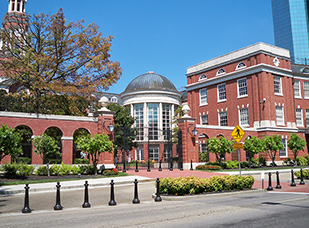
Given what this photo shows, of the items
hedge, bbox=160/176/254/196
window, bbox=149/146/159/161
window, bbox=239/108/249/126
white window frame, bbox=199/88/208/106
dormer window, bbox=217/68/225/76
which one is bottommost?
hedge, bbox=160/176/254/196

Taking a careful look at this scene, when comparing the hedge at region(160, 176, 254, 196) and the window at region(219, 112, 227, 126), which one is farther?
the window at region(219, 112, 227, 126)

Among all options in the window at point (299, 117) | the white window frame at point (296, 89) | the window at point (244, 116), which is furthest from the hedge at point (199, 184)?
the white window frame at point (296, 89)

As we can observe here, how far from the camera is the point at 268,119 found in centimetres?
3331

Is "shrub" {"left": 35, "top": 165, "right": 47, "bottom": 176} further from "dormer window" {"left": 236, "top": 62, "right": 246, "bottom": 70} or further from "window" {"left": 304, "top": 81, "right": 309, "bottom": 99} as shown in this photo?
"window" {"left": 304, "top": 81, "right": 309, "bottom": 99}

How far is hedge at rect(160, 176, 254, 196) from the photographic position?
39.9ft

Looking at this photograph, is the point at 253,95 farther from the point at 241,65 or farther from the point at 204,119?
A: the point at 204,119

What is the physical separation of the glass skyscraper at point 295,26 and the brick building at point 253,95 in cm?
10123

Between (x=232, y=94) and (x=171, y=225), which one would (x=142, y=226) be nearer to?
(x=171, y=225)

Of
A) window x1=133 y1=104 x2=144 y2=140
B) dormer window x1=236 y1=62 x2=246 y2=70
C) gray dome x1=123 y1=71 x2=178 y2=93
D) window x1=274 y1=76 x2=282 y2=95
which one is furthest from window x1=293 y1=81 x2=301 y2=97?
window x1=133 y1=104 x2=144 y2=140

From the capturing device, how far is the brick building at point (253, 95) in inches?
1319

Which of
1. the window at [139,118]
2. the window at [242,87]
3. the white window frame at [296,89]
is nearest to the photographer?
the window at [242,87]

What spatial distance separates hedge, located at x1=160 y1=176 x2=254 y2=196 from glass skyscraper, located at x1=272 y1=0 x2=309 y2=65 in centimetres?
12911

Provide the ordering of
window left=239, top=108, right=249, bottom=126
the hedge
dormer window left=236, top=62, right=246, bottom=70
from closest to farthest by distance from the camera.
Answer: the hedge, window left=239, top=108, right=249, bottom=126, dormer window left=236, top=62, right=246, bottom=70

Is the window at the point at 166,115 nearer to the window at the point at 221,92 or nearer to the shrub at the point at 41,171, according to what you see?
the window at the point at 221,92
